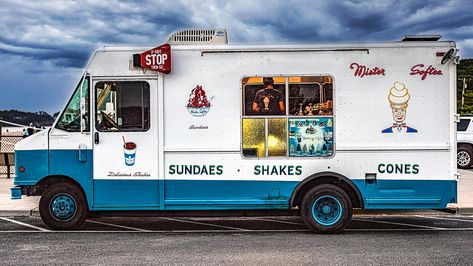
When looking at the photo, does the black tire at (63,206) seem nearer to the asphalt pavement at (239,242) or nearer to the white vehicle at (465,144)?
the asphalt pavement at (239,242)

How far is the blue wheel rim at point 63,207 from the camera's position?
828 centimetres

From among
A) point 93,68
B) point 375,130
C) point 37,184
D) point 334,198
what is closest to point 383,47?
point 375,130

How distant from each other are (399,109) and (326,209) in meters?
1.87

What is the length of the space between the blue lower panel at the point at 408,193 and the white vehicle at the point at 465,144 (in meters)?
10.7

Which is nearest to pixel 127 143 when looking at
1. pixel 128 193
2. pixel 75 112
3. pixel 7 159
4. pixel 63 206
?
pixel 128 193

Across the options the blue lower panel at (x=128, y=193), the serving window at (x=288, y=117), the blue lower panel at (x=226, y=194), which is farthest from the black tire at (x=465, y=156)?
the blue lower panel at (x=128, y=193)

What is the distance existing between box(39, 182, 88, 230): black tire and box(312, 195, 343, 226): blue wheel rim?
139 inches

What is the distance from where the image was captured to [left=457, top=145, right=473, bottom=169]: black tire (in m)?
18.1

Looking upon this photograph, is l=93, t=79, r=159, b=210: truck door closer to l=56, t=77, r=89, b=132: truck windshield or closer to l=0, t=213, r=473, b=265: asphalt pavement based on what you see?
l=56, t=77, r=89, b=132: truck windshield

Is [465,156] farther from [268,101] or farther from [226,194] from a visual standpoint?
[226,194]

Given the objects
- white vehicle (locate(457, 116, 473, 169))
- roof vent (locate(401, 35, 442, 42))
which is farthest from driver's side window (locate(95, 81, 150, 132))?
white vehicle (locate(457, 116, 473, 169))

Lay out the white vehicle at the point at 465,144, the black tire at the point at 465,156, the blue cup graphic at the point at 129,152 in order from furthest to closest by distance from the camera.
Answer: the black tire at the point at 465,156 < the white vehicle at the point at 465,144 < the blue cup graphic at the point at 129,152

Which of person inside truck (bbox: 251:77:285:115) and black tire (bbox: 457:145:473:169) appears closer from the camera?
person inside truck (bbox: 251:77:285:115)

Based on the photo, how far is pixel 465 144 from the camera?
18.1 metres
